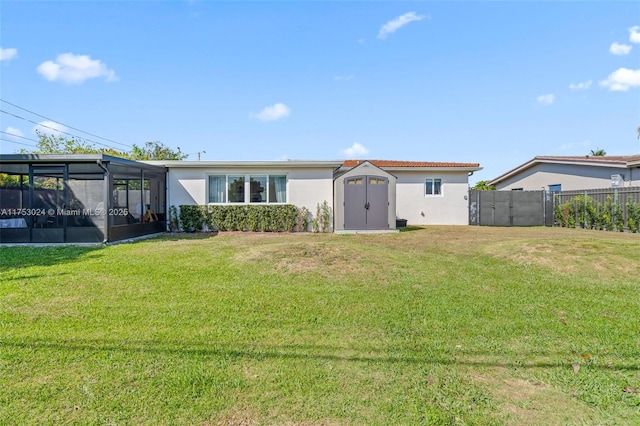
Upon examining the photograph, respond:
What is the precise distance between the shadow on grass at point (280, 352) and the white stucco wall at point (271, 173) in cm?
1038

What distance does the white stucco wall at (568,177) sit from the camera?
15403 millimetres

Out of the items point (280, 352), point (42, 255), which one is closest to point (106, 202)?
point (42, 255)

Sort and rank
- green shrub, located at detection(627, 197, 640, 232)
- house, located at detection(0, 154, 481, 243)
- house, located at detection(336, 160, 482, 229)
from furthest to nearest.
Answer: house, located at detection(336, 160, 482, 229) < green shrub, located at detection(627, 197, 640, 232) < house, located at detection(0, 154, 481, 243)

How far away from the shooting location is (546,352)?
3.02 meters

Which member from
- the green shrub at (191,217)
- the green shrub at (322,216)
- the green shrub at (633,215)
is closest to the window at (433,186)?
the green shrub at (322,216)

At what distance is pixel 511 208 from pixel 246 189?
13.3 m

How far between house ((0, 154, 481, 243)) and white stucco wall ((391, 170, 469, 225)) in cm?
5

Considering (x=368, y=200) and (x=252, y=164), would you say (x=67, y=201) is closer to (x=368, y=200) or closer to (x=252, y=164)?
(x=252, y=164)

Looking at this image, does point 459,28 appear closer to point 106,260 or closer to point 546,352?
point 546,352

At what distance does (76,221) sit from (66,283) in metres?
5.87

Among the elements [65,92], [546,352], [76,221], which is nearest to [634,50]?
[546,352]

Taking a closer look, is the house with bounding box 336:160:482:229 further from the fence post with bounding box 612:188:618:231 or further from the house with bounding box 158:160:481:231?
the fence post with bounding box 612:188:618:231

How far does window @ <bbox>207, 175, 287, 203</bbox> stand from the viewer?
13297 millimetres

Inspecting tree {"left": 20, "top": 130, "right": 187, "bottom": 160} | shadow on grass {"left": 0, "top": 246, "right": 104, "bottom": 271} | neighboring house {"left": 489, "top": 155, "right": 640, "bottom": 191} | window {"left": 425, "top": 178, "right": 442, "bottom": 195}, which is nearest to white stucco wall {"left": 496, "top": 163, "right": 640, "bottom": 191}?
neighboring house {"left": 489, "top": 155, "right": 640, "bottom": 191}
